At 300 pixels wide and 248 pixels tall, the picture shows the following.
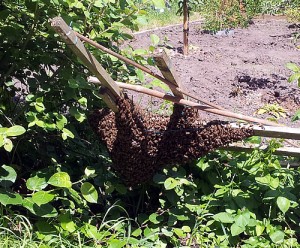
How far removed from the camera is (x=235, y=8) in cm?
1020

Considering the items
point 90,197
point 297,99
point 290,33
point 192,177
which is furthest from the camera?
point 290,33

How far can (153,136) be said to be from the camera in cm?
292

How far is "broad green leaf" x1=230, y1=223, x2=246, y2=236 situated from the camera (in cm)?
279

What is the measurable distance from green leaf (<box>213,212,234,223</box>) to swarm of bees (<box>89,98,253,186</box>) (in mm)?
338

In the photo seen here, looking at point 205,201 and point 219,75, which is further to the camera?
point 219,75

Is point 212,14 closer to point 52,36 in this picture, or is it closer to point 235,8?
point 235,8

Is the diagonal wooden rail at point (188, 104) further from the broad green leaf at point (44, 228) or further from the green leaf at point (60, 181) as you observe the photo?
the broad green leaf at point (44, 228)

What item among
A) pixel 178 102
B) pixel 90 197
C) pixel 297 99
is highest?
pixel 178 102

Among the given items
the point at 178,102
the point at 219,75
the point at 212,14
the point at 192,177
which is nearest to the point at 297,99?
the point at 219,75

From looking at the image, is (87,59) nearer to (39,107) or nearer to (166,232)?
(39,107)

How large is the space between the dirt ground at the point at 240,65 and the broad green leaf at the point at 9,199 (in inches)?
87.8

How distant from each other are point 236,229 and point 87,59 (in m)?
1.18

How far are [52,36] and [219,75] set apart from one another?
13.7 ft

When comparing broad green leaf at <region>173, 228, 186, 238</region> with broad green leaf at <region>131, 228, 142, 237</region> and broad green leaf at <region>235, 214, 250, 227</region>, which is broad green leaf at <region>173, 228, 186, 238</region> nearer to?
broad green leaf at <region>131, 228, 142, 237</region>
